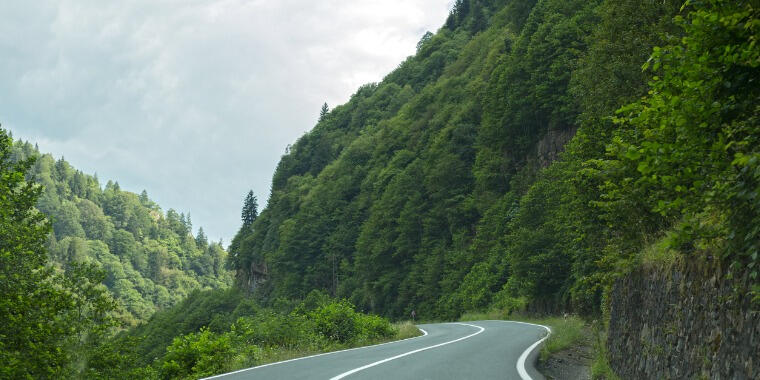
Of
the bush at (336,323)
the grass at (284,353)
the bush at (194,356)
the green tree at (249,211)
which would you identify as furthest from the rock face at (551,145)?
the green tree at (249,211)

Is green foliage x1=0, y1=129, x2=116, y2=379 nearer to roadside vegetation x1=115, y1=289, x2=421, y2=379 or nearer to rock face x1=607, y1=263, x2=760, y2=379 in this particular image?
roadside vegetation x1=115, y1=289, x2=421, y2=379

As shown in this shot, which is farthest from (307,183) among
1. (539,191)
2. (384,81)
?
(539,191)

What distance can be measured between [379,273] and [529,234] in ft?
120

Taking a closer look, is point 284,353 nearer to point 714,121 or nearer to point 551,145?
point 714,121

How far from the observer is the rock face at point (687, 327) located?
518 cm

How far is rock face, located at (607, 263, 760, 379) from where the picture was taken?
5184 mm

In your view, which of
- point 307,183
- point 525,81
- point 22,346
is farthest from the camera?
point 307,183

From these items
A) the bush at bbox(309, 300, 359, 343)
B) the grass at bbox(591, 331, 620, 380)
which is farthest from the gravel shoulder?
the bush at bbox(309, 300, 359, 343)

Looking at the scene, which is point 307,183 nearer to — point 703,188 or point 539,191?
point 539,191

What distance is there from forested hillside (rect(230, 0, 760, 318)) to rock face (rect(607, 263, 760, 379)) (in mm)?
327

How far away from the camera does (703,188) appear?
6.08 metres

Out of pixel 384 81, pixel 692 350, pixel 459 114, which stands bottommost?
pixel 692 350

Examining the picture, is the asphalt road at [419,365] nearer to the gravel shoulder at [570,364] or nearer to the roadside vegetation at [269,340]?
the gravel shoulder at [570,364]

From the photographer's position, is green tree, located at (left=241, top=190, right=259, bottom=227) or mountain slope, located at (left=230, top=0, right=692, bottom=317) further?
green tree, located at (left=241, top=190, right=259, bottom=227)
